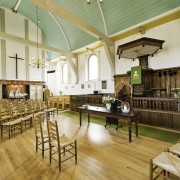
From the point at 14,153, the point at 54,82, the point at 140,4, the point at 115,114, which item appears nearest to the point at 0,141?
the point at 14,153

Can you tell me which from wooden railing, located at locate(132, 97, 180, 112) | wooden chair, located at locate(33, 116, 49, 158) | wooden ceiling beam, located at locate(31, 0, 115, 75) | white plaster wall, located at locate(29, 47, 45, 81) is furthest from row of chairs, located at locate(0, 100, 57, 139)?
white plaster wall, located at locate(29, 47, 45, 81)

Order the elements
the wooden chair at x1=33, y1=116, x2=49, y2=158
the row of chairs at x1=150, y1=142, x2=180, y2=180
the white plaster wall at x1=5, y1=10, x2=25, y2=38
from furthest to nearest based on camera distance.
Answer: the white plaster wall at x1=5, y1=10, x2=25, y2=38, the wooden chair at x1=33, y1=116, x2=49, y2=158, the row of chairs at x1=150, y1=142, x2=180, y2=180

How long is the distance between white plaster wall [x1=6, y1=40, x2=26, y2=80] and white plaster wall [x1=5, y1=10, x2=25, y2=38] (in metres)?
0.93

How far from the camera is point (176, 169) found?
175cm

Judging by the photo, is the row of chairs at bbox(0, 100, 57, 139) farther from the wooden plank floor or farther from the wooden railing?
the wooden railing

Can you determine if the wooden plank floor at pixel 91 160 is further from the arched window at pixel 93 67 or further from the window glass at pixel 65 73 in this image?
the window glass at pixel 65 73

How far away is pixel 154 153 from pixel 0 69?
1185 centimetres

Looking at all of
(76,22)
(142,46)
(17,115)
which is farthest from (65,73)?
(142,46)

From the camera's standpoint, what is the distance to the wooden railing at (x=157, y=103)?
493 cm

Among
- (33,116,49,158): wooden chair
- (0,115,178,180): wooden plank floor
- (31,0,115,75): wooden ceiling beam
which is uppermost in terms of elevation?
(31,0,115,75): wooden ceiling beam

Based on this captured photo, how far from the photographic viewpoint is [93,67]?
1042cm

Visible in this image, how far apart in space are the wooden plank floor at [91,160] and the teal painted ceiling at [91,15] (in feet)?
18.1

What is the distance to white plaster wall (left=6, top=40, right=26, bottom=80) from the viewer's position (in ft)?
37.2

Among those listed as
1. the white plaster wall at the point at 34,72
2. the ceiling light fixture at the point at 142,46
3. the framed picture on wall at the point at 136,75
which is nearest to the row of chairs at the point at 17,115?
the framed picture on wall at the point at 136,75
